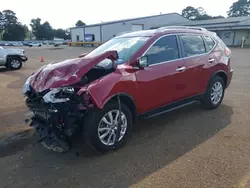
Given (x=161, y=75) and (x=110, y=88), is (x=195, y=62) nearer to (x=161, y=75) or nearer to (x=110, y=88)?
(x=161, y=75)

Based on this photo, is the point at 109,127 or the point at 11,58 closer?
the point at 109,127

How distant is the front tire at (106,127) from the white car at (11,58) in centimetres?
1148

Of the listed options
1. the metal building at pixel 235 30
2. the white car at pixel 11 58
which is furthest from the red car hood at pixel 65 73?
the metal building at pixel 235 30

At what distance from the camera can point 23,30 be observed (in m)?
85.9

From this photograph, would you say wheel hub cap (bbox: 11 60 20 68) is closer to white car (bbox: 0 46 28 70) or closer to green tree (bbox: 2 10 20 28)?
white car (bbox: 0 46 28 70)

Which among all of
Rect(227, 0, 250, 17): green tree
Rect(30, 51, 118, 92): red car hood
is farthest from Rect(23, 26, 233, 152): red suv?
Rect(227, 0, 250, 17): green tree

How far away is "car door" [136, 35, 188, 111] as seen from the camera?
12.5 ft

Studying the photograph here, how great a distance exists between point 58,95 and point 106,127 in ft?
2.82

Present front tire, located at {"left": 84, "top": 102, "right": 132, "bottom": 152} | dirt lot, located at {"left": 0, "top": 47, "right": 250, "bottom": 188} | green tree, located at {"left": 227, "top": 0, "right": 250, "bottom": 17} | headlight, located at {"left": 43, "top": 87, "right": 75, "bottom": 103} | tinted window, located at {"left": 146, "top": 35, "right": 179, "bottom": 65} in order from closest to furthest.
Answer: dirt lot, located at {"left": 0, "top": 47, "right": 250, "bottom": 188} < headlight, located at {"left": 43, "top": 87, "right": 75, "bottom": 103} < front tire, located at {"left": 84, "top": 102, "right": 132, "bottom": 152} < tinted window, located at {"left": 146, "top": 35, "right": 179, "bottom": 65} < green tree, located at {"left": 227, "top": 0, "right": 250, "bottom": 17}

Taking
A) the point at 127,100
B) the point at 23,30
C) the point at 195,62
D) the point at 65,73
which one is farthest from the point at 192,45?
the point at 23,30

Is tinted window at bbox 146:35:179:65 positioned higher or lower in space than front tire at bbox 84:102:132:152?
higher

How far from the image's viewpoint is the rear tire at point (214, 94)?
5.15m

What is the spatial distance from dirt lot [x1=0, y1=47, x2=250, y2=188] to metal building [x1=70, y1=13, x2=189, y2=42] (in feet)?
140

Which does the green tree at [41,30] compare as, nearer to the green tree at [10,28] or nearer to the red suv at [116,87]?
the green tree at [10,28]
